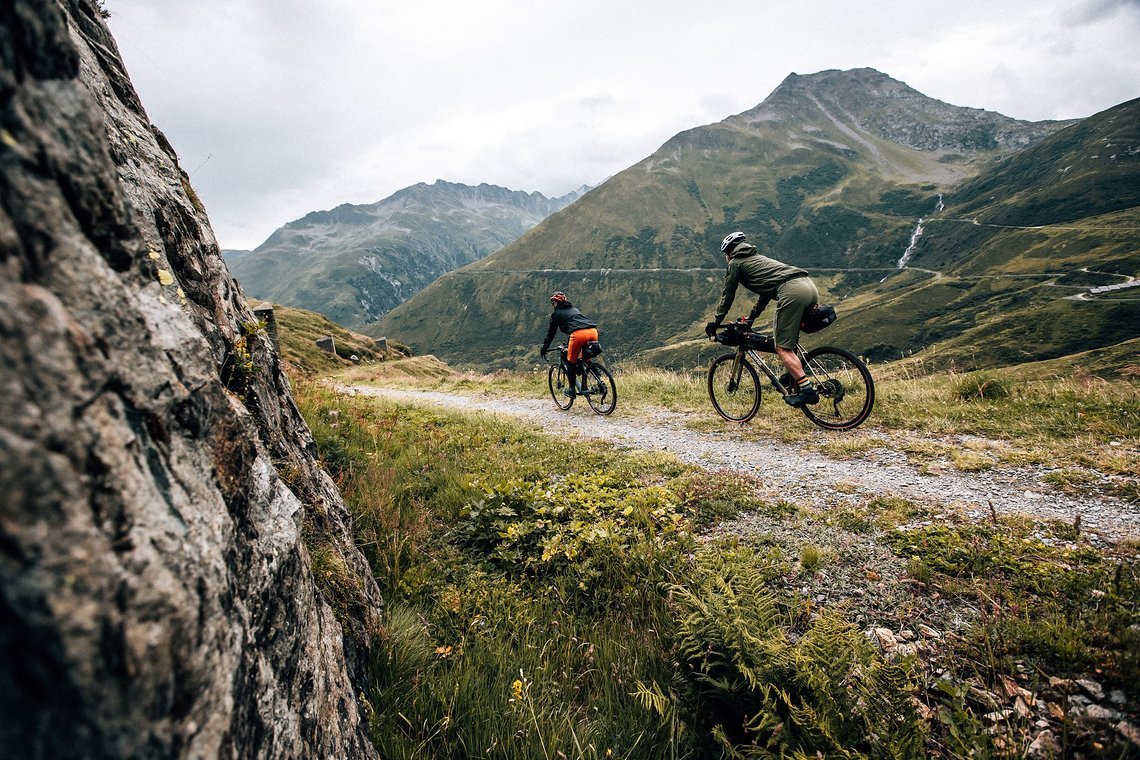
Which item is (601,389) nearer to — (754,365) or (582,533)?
(754,365)

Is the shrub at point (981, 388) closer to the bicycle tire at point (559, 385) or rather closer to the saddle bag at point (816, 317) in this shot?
the saddle bag at point (816, 317)

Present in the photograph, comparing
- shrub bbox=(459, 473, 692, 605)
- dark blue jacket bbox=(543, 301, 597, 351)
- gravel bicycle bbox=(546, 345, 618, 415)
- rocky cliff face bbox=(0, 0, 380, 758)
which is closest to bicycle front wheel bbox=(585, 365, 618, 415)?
gravel bicycle bbox=(546, 345, 618, 415)

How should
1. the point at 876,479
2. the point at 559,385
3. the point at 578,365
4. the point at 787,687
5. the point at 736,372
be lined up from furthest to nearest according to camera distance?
the point at 559,385 < the point at 578,365 < the point at 736,372 < the point at 876,479 < the point at 787,687

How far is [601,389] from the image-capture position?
1294 cm

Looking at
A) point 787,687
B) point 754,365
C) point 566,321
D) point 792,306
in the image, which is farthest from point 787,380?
point 787,687

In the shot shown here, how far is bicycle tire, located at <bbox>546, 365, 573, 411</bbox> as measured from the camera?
14.2 meters

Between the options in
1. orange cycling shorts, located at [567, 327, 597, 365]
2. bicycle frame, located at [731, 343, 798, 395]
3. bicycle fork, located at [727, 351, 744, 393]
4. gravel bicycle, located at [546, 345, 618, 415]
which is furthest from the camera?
orange cycling shorts, located at [567, 327, 597, 365]

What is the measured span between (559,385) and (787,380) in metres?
6.73

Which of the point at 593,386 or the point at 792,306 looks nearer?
the point at 792,306

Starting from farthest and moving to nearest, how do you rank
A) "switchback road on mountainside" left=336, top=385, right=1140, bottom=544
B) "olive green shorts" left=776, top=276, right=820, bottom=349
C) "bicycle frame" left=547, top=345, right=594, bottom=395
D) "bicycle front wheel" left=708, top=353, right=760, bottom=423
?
"bicycle frame" left=547, top=345, right=594, bottom=395, "bicycle front wheel" left=708, top=353, right=760, bottom=423, "olive green shorts" left=776, top=276, right=820, bottom=349, "switchback road on mountainside" left=336, top=385, right=1140, bottom=544

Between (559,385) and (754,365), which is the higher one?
(754,365)

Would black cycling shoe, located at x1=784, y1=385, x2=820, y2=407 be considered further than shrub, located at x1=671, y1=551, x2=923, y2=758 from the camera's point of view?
Yes

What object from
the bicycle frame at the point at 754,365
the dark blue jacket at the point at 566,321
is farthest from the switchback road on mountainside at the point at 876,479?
the dark blue jacket at the point at 566,321

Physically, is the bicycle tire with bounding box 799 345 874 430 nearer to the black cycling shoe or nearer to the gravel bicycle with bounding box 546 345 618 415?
the black cycling shoe
